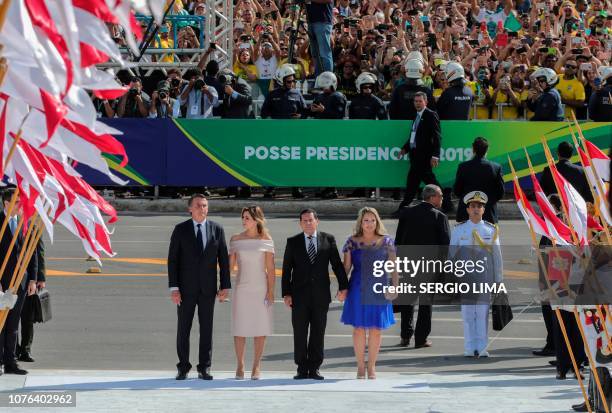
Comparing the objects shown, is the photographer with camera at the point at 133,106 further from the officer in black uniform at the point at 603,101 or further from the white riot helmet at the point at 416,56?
the officer in black uniform at the point at 603,101

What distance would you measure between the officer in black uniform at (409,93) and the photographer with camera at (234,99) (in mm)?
2602

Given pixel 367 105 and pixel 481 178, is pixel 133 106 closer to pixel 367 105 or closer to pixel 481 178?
pixel 367 105

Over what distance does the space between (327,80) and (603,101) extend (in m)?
4.74

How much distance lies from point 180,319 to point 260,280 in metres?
0.84

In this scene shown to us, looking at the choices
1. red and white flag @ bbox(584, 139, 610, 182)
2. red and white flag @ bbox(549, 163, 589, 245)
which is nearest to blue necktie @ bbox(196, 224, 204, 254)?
red and white flag @ bbox(549, 163, 589, 245)

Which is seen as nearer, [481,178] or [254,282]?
[254,282]

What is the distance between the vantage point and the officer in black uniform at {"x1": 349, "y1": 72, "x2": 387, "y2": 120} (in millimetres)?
25903

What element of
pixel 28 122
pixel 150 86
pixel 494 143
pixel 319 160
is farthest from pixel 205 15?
pixel 28 122

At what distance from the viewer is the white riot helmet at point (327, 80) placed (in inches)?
1020

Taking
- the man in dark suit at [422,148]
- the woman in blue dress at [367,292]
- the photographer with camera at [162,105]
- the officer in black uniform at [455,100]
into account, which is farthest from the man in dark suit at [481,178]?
the photographer with camera at [162,105]

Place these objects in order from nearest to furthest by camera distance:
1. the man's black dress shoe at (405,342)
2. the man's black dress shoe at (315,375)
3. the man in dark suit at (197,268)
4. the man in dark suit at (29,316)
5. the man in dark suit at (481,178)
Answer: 1. the man's black dress shoe at (315,375)
2. the man in dark suit at (197,268)
3. the man in dark suit at (29,316)
4. the man's black dress shoe at (405,342)
5. the man in dark suit at (481,178)

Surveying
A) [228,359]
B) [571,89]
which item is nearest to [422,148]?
[571,89]

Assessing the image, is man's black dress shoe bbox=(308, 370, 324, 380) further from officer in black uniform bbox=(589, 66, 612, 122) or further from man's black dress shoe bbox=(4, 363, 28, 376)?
→ officer in black uniform bbox=(589, 66, 612, 122)

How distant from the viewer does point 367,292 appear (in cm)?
1433
